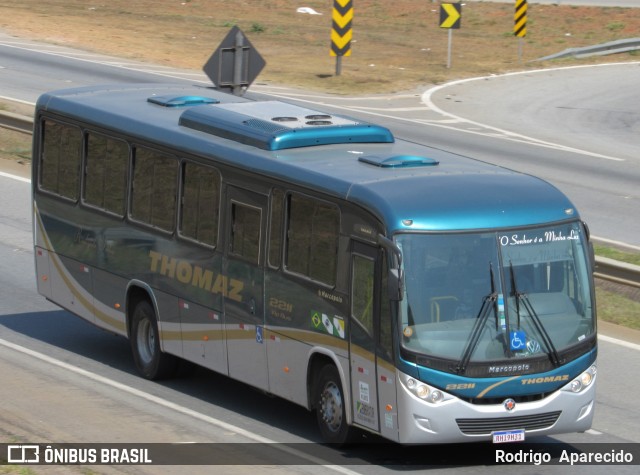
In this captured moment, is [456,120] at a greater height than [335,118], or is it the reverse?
[335,118]

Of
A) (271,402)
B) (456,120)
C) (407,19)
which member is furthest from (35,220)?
(407,19)

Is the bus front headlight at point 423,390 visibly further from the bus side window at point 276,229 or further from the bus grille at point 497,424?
the bus side window at point 276,229

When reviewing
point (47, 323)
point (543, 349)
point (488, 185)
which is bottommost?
point (47, 323)

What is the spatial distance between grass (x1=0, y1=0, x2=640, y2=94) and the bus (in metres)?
21.7

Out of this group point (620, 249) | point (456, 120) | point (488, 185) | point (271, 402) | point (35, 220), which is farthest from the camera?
point (456, 120)

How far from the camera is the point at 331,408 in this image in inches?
474

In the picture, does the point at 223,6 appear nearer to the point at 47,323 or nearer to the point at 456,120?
the point at 456,120

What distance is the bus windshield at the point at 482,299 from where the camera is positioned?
36.3 ft

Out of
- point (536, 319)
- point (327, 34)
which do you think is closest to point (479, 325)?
point (536, 319)

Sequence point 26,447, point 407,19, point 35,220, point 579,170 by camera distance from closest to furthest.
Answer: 1. point 26,447
2. point 35,220
3. point 579,170
4. point 407,19

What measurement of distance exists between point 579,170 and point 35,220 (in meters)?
13.4

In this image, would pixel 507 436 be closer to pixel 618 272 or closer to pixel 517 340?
pixel 517 340

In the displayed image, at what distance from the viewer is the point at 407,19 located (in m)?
54.4

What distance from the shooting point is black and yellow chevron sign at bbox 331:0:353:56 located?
3719 centimetres
